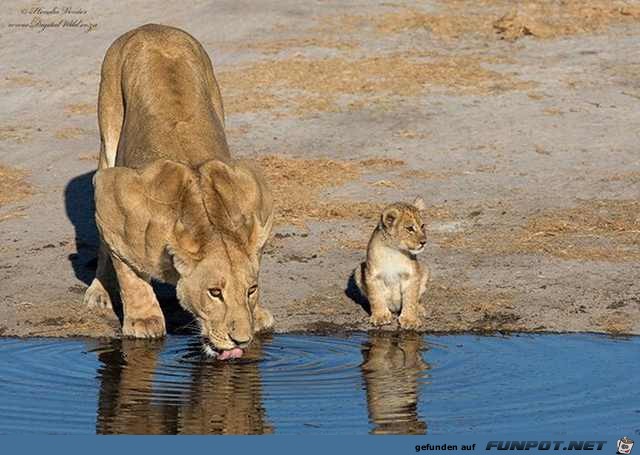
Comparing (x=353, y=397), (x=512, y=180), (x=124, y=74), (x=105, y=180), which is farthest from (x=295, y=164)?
(x=353, y=397)

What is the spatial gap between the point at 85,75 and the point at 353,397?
1174 centimetres

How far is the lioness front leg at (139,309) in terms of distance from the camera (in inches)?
443


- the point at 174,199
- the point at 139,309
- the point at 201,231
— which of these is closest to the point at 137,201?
the point at 174,199

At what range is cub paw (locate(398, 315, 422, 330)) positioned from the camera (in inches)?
464

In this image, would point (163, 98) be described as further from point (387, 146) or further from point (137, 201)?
point (387, 146)

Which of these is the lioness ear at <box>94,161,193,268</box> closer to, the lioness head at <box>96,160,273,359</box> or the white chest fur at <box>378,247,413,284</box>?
the lioness head at <box>96,160,273,359</box>

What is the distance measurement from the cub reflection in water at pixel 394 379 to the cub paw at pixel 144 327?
4.45 feet

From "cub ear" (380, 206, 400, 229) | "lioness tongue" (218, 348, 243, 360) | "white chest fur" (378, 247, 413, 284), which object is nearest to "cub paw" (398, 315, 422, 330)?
"white chest fur" (378, 247, 413, 284)

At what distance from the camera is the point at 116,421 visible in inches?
359

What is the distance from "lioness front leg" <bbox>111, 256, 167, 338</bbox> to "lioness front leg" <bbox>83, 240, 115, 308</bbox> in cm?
106

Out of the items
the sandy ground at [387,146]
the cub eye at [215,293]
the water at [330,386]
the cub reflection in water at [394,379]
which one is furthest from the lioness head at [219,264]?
the sandy ground at [387,146]

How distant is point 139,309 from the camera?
1136cm

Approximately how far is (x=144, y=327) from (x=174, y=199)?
4.78 ft

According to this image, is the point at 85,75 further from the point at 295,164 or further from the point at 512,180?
the point at 512,180
